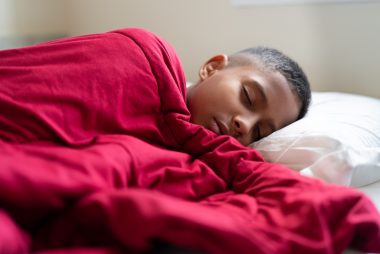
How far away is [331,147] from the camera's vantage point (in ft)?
2.73

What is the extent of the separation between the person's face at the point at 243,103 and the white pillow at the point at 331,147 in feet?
0.14

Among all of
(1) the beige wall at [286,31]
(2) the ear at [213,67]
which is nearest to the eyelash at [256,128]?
(2) the ear at [213,67]

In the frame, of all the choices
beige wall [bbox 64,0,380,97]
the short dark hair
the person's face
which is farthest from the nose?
beige wall [bbox 64,0,380,97]

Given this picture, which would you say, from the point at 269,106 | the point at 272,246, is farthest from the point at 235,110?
the point at 272,246

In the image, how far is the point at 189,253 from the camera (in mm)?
480

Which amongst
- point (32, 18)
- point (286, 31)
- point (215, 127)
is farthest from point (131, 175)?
point (32, 18)

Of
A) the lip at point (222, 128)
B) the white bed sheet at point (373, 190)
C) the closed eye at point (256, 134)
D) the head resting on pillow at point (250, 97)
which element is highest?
the head resting on pillow at point (250, 97)

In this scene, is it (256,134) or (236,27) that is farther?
(236,27)

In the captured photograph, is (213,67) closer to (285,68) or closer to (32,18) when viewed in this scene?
A: (285,68)

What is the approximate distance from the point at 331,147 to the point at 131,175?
0.43 meters

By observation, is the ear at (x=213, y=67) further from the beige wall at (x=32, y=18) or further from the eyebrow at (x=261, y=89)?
the beige wall at (x=32, y=18)

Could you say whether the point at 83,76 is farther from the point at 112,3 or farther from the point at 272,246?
the point at 112,3

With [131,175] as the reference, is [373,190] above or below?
below

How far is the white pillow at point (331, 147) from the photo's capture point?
799 millimetres
